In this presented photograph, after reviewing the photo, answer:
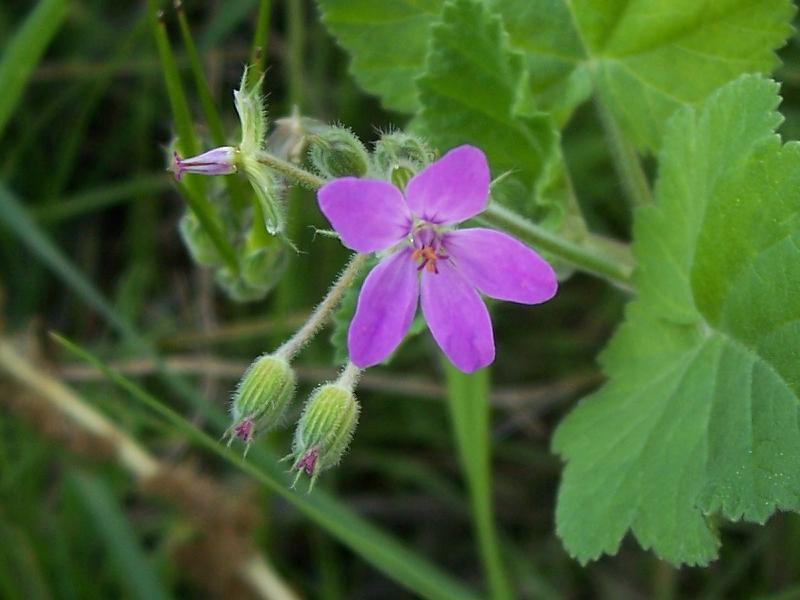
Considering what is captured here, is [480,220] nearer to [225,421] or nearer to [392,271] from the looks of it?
[392,271]

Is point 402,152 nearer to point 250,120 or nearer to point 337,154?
point 337,154

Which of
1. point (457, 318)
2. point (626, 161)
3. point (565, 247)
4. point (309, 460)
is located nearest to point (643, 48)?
point (626, 161)

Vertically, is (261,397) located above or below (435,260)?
below

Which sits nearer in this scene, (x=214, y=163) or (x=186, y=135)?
(x=214, y=163)

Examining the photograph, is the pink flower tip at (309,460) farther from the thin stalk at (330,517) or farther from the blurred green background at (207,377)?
the blurred green background at (207,377)

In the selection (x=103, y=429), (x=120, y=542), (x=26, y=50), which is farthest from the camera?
(x=103, y=429)

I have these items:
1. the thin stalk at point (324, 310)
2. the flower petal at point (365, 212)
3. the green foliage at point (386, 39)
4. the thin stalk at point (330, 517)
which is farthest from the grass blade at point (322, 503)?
the green foliage at point (386, 39)

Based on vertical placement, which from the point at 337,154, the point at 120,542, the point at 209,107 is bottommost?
the point at 120,542
